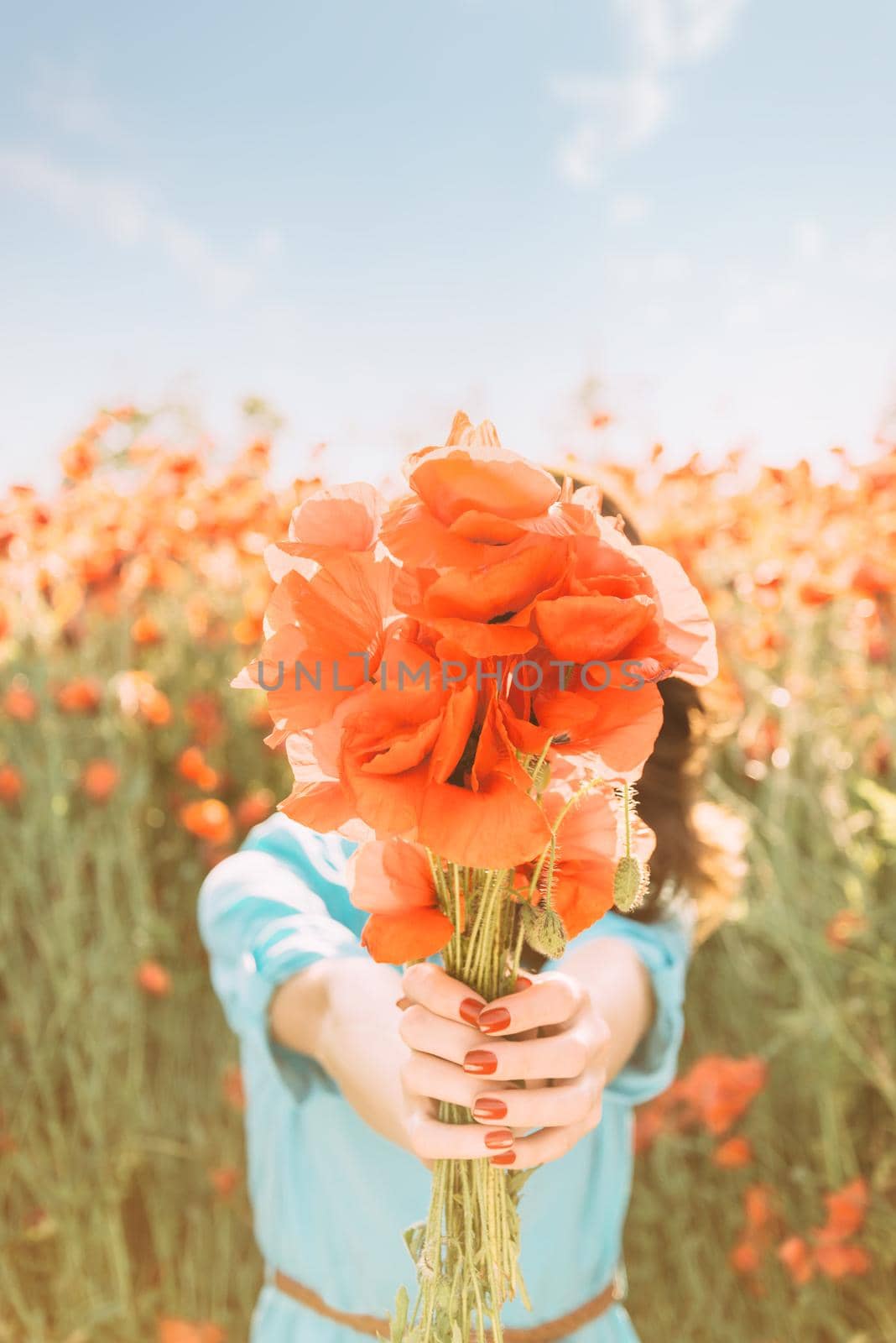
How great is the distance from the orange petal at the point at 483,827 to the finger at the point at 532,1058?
0.15 meters

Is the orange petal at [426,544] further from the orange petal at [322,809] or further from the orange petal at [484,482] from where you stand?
the orange petal at [322,809]

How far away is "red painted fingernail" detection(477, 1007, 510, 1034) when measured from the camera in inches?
23.1

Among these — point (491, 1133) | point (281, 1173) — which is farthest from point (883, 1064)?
point (491, 1133)

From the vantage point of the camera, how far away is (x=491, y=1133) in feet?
1.89

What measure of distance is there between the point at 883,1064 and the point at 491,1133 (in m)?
1.59

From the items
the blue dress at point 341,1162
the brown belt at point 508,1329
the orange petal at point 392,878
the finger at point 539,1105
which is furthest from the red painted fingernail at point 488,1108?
the brown belt at point 508,1329

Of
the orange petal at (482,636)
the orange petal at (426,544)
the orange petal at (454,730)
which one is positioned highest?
the orange petal at (426,544)

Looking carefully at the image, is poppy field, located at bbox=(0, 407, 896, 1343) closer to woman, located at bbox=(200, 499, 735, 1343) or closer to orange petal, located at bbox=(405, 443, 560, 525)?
woman, located at bbox=(200, 499, 735, 1343)

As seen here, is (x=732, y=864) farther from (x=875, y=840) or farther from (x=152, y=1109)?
(x=152, y=1109)

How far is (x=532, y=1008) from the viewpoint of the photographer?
0.60m

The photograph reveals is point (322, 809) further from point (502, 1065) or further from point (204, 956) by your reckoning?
point (204, 956)

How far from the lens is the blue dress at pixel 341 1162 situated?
1045 millimetres

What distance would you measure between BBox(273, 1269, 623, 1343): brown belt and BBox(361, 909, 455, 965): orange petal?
66 cm

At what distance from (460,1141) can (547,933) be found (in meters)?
0.13
